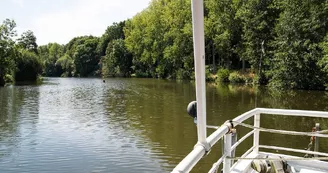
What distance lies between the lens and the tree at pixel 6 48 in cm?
4450

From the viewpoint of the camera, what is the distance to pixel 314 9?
97.4 ft

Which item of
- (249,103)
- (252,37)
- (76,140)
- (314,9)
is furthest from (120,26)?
(76,140)

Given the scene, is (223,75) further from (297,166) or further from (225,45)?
(297,166)

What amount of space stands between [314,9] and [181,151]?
25157 mm

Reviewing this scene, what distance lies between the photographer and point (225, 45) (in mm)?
45562

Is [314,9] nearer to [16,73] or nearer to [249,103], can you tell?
[249,103]

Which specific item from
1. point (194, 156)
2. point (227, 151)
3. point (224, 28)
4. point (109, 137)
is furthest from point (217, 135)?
point (224, 28)

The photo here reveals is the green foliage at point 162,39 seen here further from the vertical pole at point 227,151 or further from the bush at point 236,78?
the vertical pole at point 227,151

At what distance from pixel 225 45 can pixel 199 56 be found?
145ft

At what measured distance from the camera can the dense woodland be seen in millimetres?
30547

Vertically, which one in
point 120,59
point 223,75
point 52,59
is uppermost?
point 52,59

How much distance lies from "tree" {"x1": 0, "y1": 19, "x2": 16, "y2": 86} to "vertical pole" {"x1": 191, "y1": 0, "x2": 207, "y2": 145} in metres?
47.0

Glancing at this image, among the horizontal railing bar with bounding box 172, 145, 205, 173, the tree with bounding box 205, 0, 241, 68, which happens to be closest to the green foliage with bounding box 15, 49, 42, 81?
the tree with bounding box 205, 0, 241, 68

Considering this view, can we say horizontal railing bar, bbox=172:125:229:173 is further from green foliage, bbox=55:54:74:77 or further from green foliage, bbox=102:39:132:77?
green foliage, bbox=55:54:74:77
